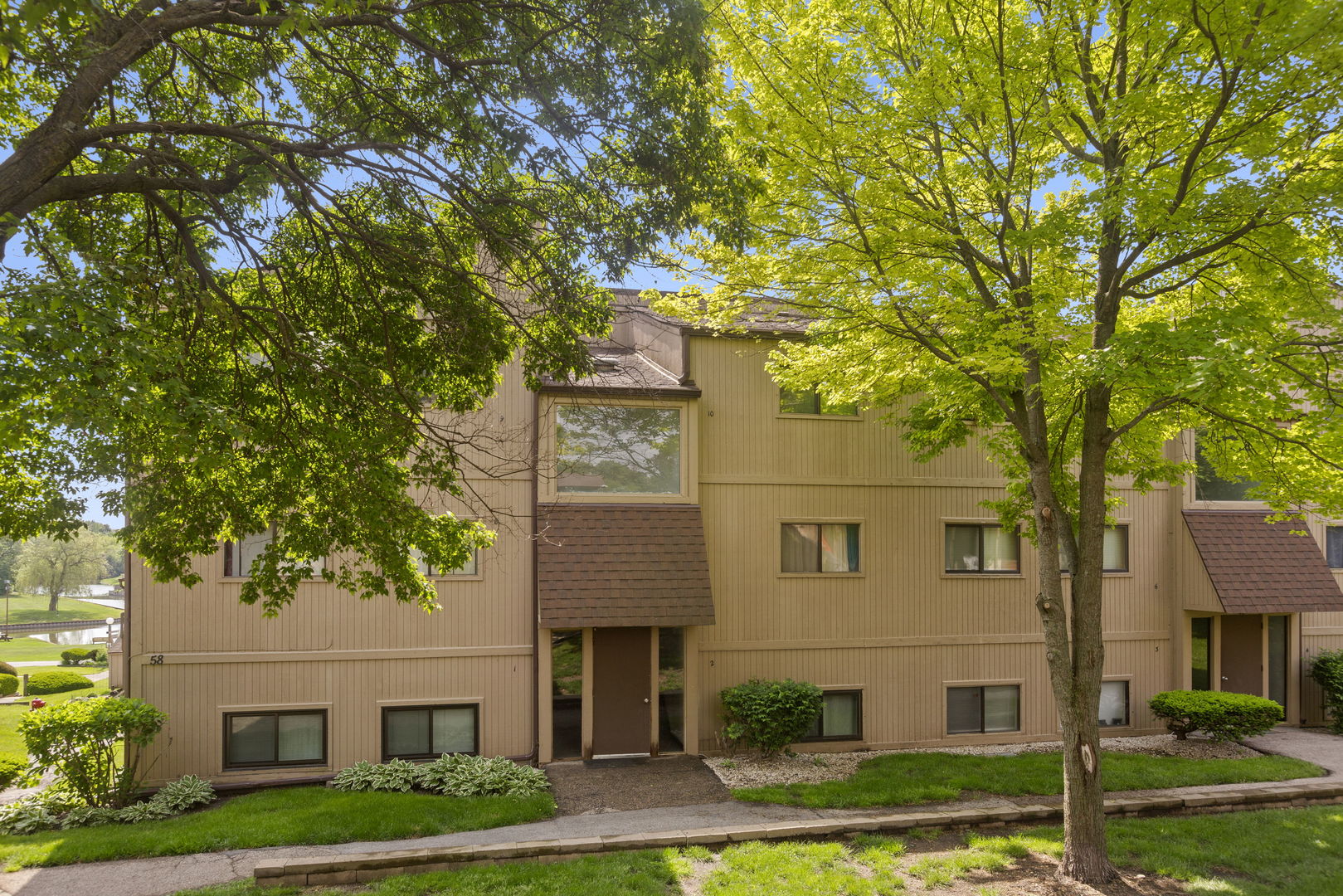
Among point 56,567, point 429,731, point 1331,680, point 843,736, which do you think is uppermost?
point 1331,680

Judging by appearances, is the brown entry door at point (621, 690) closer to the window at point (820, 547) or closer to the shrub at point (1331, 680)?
the window at point (820, 547)

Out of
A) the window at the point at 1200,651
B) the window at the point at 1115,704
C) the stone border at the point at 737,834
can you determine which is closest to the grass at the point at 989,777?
the stone border at the point at 737,834

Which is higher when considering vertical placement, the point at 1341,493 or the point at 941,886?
the point at 1341,493

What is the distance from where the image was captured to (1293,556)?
667 inches

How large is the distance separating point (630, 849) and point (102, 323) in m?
8.15

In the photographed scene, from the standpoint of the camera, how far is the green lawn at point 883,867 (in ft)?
28.5

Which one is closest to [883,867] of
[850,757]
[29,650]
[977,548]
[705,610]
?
[850,757]

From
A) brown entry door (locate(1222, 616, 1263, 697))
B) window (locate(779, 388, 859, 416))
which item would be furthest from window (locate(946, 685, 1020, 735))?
window (locate(779, 388, 859, 416))

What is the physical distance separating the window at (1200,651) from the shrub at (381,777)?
52.1 feet

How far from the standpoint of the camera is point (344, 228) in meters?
8.70

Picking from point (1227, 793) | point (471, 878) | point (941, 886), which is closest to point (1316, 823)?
point (1227, 793)

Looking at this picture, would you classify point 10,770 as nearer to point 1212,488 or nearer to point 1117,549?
point 1117,549

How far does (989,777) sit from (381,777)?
9801 millimetres

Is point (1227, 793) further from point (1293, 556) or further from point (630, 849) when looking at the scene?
point (630, 849)
